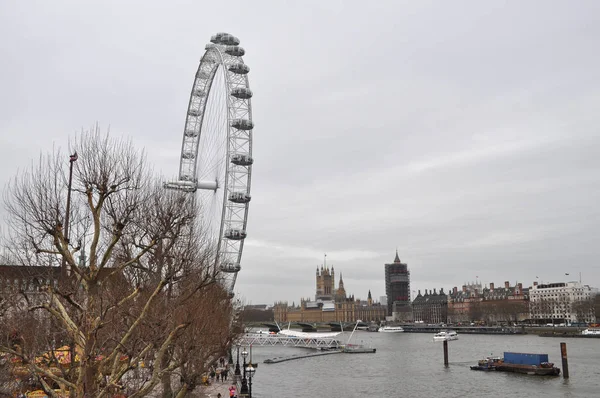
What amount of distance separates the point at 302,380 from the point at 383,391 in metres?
9.33

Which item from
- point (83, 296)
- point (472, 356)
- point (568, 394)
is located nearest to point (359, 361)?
point (472, 356)

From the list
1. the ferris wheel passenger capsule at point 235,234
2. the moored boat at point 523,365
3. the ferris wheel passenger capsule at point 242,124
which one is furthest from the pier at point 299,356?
the ferris wheel passenger capsule at point 242,124

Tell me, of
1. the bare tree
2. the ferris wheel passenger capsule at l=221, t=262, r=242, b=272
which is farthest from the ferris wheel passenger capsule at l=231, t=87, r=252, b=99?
the bare tree

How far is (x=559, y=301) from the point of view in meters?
168

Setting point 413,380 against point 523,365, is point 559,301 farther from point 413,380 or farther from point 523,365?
point 413,380

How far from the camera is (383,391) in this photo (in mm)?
43250

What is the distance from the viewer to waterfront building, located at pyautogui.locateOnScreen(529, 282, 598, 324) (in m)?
154

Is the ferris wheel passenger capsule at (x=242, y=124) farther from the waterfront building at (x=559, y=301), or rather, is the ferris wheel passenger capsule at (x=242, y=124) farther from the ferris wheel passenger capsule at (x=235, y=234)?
the waterfront building at (x=559, y=301)

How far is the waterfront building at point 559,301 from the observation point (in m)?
154

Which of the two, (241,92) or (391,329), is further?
(391,329)

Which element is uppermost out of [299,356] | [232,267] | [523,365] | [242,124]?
[242,124]

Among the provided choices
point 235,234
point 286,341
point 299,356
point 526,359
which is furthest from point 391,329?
point 235,234

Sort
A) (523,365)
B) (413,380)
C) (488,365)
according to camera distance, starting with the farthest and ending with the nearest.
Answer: (488,365) < (523,365) < (413,380)

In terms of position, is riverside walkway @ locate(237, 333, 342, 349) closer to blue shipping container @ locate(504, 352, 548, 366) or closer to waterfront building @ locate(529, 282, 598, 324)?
blue shipping container @ locate(504, 352, 548, 366)
